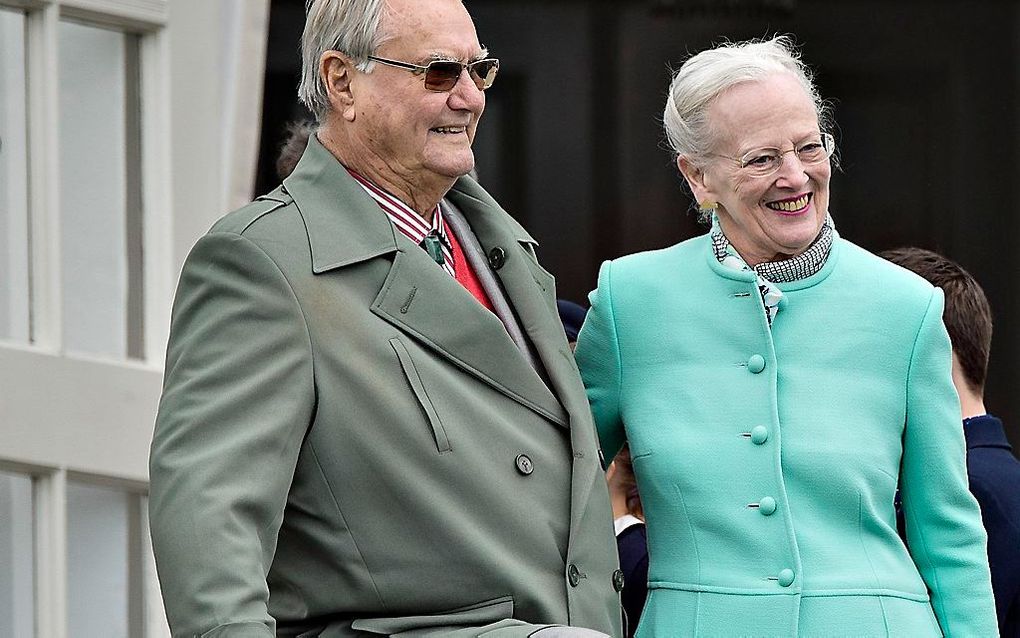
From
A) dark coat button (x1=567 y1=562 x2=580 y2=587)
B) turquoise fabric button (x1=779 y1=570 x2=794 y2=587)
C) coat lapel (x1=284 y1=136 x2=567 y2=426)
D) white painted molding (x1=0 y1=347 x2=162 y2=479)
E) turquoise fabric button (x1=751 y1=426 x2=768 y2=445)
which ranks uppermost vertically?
coat lapel (x1=284 y1=136 x2=567 y2=426)

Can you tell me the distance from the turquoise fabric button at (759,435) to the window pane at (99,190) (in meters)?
1.44

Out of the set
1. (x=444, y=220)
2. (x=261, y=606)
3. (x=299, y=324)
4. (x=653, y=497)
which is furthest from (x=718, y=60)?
(x=261, y=606)

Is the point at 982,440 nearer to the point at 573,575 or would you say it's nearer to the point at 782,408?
the point at 782,408

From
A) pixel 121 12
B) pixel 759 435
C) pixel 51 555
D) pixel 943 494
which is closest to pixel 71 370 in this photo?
pixel 51 555

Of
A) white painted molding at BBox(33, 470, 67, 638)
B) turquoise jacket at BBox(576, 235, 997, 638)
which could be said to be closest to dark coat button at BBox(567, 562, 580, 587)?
turquoise jacket at BBox(576, 235, 997, 638)

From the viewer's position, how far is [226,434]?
237cm

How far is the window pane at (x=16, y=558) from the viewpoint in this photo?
3.45 meters

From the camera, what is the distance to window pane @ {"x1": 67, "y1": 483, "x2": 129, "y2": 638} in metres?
3.58

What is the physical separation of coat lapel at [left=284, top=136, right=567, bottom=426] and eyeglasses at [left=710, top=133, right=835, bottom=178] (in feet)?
1.70

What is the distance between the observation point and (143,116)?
12.4ft

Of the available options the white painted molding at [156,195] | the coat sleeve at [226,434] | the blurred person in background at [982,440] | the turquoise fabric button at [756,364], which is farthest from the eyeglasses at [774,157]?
the white painted molding at [156,195]

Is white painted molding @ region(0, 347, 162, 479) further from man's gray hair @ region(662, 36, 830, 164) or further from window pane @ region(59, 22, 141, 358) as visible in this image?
man's gray hair @ region(662, 36, 830, 164)

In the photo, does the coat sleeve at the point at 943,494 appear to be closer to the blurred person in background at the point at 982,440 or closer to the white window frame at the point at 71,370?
the blurred person in background at the point at 982,440

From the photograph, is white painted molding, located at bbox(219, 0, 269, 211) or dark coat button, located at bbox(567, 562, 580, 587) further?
white painted molding, located at bbox(219, 0, 269, 211)
